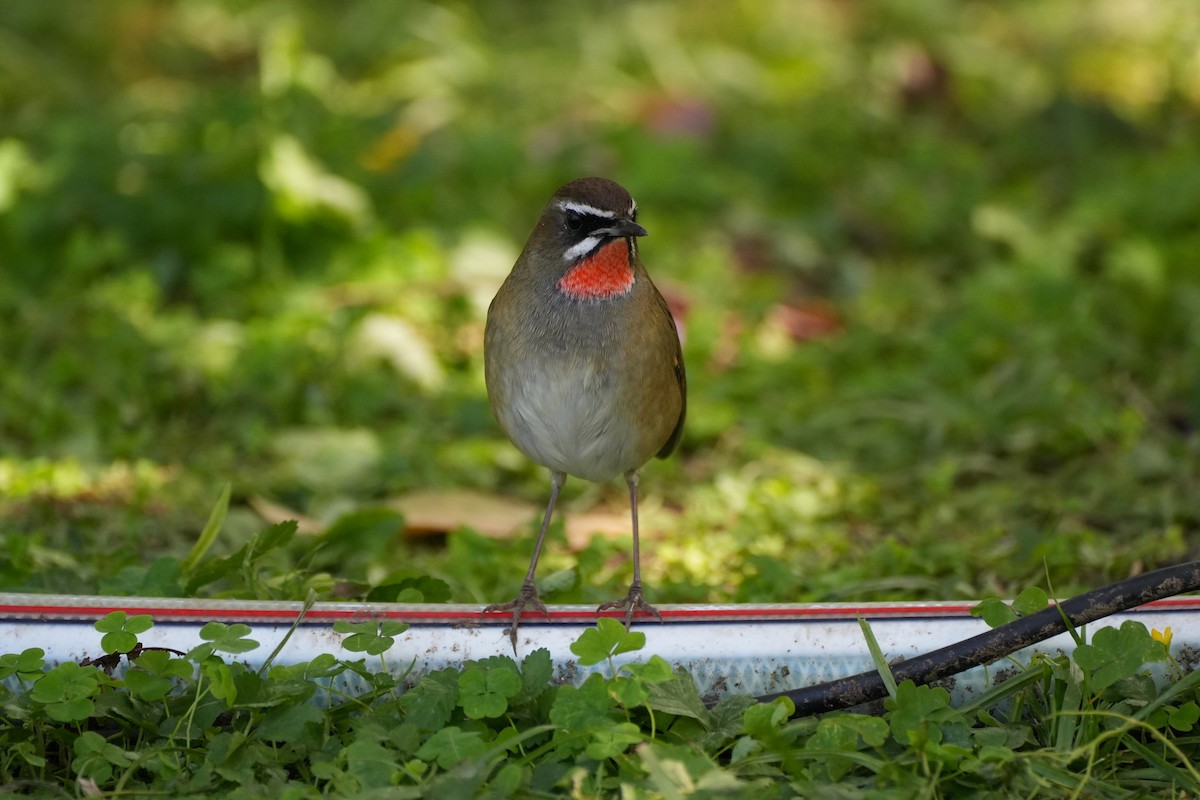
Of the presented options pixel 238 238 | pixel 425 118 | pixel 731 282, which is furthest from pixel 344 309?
pixel 425 118

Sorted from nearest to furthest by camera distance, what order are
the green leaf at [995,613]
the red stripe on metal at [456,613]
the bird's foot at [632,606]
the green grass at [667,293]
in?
the green leaf at [995,613]
the red stripe on metal at [456,613]
the bird's foot at [632,606]
the green grass at [667,293]

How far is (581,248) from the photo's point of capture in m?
4.29

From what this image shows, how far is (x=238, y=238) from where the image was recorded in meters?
7.25

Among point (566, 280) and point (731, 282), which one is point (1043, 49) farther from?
point (566, 280)

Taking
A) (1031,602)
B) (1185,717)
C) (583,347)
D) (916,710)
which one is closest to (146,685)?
(583,347)

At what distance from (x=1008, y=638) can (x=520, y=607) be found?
125 cm

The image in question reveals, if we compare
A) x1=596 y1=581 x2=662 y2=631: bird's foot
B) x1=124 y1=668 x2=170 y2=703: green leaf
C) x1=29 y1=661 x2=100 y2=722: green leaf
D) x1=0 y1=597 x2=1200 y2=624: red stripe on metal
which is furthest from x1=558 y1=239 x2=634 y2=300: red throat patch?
x1=29 y1=661 x2=100 y2=722: green leaf

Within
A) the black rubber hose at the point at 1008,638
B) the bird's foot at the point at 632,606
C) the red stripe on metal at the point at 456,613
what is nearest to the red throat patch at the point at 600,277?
the bird's foot at the point at 632,606

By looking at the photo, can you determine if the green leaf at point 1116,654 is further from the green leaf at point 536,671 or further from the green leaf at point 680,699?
the green leaf at point 536,671

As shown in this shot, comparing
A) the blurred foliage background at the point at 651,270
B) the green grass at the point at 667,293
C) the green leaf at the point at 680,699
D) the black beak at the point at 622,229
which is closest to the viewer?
the green leaf at the point at 680,699

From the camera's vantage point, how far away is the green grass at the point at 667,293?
484 cm

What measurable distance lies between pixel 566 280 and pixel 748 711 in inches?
56.4

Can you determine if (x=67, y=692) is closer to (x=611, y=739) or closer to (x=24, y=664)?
(x=24, y=664)

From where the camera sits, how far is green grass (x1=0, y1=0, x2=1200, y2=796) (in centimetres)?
484
